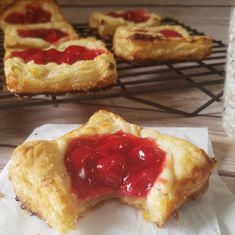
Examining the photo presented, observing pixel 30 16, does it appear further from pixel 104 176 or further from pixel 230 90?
pixel 104 176

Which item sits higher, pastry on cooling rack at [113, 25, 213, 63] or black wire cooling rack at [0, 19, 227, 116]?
pastry on cooling rack at [113, 25, 213, 63]

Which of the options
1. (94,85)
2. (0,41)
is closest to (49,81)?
(94,85)

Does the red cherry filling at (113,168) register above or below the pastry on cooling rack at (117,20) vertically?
below

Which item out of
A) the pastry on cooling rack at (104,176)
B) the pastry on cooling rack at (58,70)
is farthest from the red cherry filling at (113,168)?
the pastry on cooling rack at (58,70)

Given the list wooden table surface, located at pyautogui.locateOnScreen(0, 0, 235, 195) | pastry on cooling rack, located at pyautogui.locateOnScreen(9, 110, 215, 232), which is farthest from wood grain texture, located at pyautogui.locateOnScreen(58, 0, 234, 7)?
pastry on cooling rack, located at pyautogui.locateOnScreen(9, 110, 215, 232)

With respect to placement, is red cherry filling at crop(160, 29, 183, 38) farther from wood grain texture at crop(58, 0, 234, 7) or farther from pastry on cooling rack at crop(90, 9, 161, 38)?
wood grain texture at crop(58, 0, 234, 7)

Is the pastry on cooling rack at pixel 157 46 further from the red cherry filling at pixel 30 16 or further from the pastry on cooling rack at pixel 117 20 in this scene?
the red cherry filling at pixel 30 16

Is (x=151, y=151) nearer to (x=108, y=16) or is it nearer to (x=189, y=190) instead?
(x=189, y=190)
